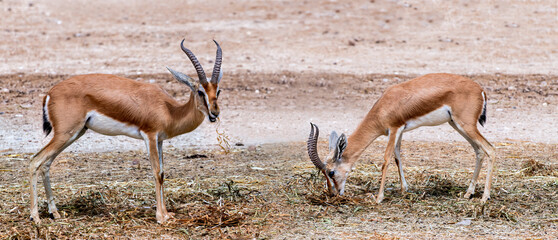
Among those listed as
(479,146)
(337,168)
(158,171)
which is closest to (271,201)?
(337,168)

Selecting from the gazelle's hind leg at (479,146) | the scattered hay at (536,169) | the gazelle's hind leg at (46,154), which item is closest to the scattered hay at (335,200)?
the gazelle's hind leg at (479,146)

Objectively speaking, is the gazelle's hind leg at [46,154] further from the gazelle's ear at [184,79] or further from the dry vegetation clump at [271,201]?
the gazelle's ear at [184,79]

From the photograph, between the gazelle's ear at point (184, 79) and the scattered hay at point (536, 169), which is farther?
the scattered hay at point (536, 169)

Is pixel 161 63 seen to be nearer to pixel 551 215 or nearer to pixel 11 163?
pixel 11 163

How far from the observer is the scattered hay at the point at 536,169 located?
27.9 ft

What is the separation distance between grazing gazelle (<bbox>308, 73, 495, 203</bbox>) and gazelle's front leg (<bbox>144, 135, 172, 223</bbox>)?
1.67 metres

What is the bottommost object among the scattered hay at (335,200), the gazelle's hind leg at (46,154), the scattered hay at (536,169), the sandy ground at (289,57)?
the sandy ground at (289,57)

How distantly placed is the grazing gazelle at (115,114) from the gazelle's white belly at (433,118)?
2.38m

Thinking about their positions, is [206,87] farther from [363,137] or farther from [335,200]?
[363,137]

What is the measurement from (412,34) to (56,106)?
1257 cm

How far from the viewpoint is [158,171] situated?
677 cm

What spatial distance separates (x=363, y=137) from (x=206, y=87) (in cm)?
224

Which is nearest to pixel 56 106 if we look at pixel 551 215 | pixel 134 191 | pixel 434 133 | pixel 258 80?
pixel 134 191

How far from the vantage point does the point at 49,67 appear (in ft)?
50.4
